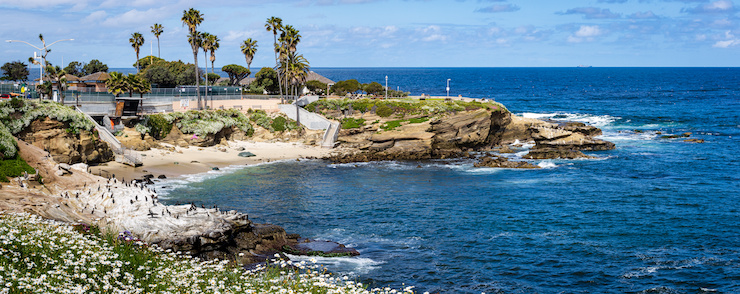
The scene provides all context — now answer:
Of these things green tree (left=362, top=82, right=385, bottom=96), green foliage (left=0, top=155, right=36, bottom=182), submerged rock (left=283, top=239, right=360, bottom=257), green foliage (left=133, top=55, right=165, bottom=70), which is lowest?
submerged rock (left=283, top=239, right=360, bottom=257)

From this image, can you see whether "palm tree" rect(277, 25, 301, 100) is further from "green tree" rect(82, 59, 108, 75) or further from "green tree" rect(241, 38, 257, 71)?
"green tree" rect(82, 59, 108, 75)

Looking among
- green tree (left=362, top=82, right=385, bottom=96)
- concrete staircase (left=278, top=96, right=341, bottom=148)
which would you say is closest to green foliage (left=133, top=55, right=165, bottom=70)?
green tree (left=362, top=82, right=385, bottom=96)

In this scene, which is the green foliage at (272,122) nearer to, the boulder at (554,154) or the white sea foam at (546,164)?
the boulder at (554,154)

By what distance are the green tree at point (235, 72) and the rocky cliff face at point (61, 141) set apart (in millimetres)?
46238

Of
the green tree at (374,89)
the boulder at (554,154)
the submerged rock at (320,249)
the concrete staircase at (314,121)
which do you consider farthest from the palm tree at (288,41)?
the submerged rock at (320,249)

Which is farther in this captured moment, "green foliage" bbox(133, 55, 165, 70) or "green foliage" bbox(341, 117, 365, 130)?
"green foliage" bbox(133, 55, 165, 70)

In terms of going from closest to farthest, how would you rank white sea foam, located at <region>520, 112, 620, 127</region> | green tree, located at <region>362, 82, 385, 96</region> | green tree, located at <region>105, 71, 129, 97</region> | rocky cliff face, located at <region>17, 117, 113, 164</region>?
rocky cliff face, located at <region>17, 117, 113, 164</region> < green tree, located at <region>105, 71, 129, 97</region> < green tree, located at <region>362, 82, 385, 96</region> < white sea foam, located at <region>520, 112, 620, 127</region>

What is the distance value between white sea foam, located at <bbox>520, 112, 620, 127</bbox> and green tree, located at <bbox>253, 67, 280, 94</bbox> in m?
43.4

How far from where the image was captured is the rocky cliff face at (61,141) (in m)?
47.2

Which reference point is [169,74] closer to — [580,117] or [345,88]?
[345,88]

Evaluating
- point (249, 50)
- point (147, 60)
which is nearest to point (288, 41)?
point (249, 50)

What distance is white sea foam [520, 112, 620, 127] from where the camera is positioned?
316ft

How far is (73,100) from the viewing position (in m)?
57.4

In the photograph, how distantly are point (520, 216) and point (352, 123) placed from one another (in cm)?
3384
